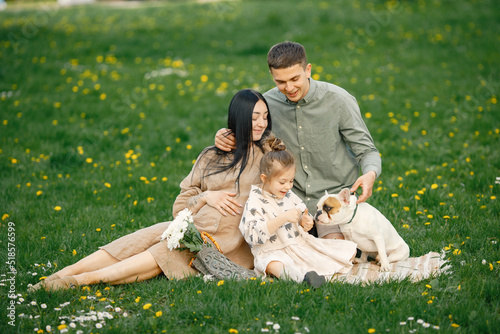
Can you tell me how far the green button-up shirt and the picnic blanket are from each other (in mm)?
765

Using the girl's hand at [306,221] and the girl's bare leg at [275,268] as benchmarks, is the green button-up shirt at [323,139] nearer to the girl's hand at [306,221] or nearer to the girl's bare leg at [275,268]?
the girl's hand at [306,221]

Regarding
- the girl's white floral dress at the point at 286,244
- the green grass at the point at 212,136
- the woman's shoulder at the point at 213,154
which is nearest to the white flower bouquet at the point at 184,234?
the green grass at the point at 212,136

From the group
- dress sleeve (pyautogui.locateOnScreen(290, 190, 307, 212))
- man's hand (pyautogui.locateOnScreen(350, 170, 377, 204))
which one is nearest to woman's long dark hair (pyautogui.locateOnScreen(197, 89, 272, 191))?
dress sleeve (pyautogui.locateOnScreen(290, 190, 307, 212))

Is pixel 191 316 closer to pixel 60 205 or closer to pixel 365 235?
pixel 365 235

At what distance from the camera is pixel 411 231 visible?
498cm

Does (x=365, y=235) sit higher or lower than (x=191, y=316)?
higher

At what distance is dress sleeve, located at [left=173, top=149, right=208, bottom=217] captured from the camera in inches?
180

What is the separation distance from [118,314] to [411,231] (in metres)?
2.87

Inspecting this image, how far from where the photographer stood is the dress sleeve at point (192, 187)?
4.58 meters

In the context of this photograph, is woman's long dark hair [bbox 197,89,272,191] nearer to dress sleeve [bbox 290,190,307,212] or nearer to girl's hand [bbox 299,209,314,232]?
dress sleeve [bbox 290,190,307,212]

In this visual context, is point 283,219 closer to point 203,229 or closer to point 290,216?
point 290,216

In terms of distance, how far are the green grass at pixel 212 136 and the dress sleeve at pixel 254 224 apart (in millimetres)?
390

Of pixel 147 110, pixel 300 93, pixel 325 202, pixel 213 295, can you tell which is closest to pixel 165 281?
pixel 213 295

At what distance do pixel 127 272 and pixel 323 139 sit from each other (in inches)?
83.0
